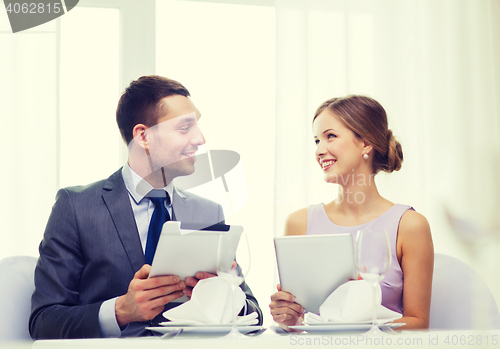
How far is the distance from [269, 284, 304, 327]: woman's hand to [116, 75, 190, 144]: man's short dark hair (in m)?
0.87

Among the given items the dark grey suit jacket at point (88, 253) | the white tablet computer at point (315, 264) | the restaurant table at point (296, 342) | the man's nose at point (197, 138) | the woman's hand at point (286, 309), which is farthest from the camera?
the man's nose at point (197, 138)

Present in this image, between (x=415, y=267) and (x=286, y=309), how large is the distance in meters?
0.55

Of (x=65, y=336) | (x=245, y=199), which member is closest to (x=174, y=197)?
(x=65, y=336)

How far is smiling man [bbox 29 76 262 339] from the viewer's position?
1.19 m

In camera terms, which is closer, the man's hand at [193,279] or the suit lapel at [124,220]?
the man's hand at [193,279]

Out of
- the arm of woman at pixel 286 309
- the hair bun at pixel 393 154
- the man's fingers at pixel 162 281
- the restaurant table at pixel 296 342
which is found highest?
the hair bun at pixel 393 154

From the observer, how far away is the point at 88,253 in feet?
4.58

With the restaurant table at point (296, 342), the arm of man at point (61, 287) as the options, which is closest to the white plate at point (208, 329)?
the restaurant table at point (296, 342)

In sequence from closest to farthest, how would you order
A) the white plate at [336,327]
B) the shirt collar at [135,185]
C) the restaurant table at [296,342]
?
the restaurant table at [296,342] < the white plate at [336,327] < the shirt collar at [135,185]

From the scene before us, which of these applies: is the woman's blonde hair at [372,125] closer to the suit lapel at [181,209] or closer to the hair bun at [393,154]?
the hair bun at [393,154]

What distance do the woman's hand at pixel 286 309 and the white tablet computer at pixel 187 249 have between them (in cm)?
21

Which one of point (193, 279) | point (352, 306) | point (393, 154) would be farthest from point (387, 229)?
point (193, 279)

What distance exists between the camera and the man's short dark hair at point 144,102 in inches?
68.2

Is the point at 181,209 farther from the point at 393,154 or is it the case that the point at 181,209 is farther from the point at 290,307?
the point at 393,154
